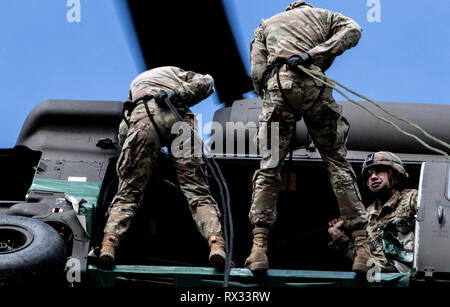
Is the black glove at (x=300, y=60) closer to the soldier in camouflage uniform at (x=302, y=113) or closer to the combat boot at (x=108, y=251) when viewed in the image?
the soldier in camouflage uniform at (x=302, y=113)

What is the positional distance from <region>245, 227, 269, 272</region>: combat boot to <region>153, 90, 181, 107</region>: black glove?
3.84 ft

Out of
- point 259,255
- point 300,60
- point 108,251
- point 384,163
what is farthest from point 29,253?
point 384,163

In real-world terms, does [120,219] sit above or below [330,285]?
above

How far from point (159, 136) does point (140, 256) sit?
1.40 meters

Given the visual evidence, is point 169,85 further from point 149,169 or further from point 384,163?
point 384,163

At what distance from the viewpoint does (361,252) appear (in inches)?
232

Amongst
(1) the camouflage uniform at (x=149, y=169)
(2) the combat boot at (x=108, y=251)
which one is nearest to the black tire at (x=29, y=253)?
(2) the combat boot at (x=108, y=251)

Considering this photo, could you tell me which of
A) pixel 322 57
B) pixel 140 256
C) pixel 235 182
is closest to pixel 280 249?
pixel 235 182

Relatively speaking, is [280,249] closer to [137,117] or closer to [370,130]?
[370,130]

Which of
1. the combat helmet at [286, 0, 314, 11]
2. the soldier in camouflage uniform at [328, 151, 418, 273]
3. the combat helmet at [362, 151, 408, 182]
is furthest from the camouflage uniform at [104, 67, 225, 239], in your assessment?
the combat helmet at [362, 151, 408, 182]

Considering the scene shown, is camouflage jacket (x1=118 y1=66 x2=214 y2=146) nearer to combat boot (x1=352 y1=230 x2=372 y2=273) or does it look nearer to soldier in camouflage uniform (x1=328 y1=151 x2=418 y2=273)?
soldier in camouflage uniform (x1=328 y1=151 x2=418 y2=273)

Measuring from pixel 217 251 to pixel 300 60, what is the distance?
136cm

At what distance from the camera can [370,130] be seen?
25.9ft
